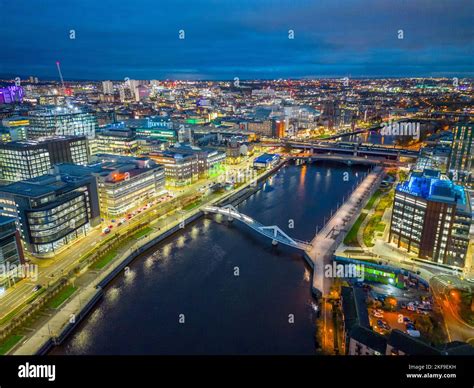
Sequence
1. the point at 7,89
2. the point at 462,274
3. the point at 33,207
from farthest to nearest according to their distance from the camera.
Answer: the point at 7,89 < the point at 33,207 < the point at 462,274

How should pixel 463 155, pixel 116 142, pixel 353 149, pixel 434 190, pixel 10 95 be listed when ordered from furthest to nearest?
pixel 10 95, pixel 353 149, pixel 116 142, pixel 463 155, pixel 434 190

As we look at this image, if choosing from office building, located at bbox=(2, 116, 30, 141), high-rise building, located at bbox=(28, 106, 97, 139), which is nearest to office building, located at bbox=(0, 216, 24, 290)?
high-rise building, located at bbox=(28, 106, 97, 139)

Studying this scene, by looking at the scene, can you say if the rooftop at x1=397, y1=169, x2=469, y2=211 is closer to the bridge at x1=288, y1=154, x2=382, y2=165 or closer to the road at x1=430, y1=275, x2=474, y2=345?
the road at x1=430, y1=275, x2=474, y2=345

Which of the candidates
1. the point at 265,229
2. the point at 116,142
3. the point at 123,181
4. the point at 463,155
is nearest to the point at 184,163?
the point at 123,181

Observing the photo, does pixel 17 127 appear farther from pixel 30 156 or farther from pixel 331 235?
pixel 331 235
